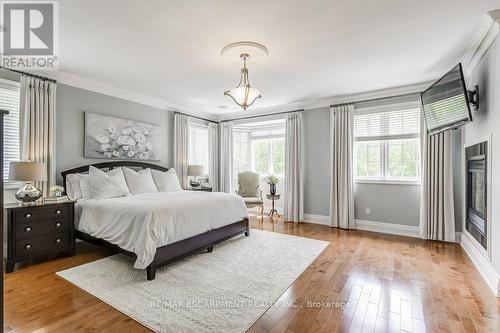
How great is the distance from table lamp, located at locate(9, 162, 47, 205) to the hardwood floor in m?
0.82

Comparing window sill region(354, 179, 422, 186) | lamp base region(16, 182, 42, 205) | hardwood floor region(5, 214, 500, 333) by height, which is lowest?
hardwood floor region(5, 214, 500, 333)

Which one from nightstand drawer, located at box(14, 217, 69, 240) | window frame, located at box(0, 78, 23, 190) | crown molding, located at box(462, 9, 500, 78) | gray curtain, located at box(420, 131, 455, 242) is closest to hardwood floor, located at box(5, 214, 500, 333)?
nightstand drawer, located at box(14, 217, 69, 240)

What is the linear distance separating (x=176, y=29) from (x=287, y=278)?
2866 millimetres

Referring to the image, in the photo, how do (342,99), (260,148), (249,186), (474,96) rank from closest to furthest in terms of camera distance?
(474,96), (342,99), (249,186), (260,148)

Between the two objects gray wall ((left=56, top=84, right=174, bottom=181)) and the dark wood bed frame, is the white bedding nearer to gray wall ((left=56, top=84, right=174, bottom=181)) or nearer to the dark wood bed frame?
the dark wood bed frame

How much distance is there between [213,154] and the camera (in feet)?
21.5

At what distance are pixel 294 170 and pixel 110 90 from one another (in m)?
3.88

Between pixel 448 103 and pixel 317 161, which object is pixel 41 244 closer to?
pixel 317 161

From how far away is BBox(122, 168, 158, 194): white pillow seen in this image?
4152 mm

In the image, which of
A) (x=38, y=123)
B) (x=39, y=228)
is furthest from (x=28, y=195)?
(x=38, y=123)

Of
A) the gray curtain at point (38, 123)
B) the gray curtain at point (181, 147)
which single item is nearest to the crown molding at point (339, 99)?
the gray curtain at point (181, 147)

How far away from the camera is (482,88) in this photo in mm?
2900

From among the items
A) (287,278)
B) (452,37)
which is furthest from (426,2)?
(287,278)

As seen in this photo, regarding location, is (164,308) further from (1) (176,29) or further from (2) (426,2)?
(2) (426,2)
